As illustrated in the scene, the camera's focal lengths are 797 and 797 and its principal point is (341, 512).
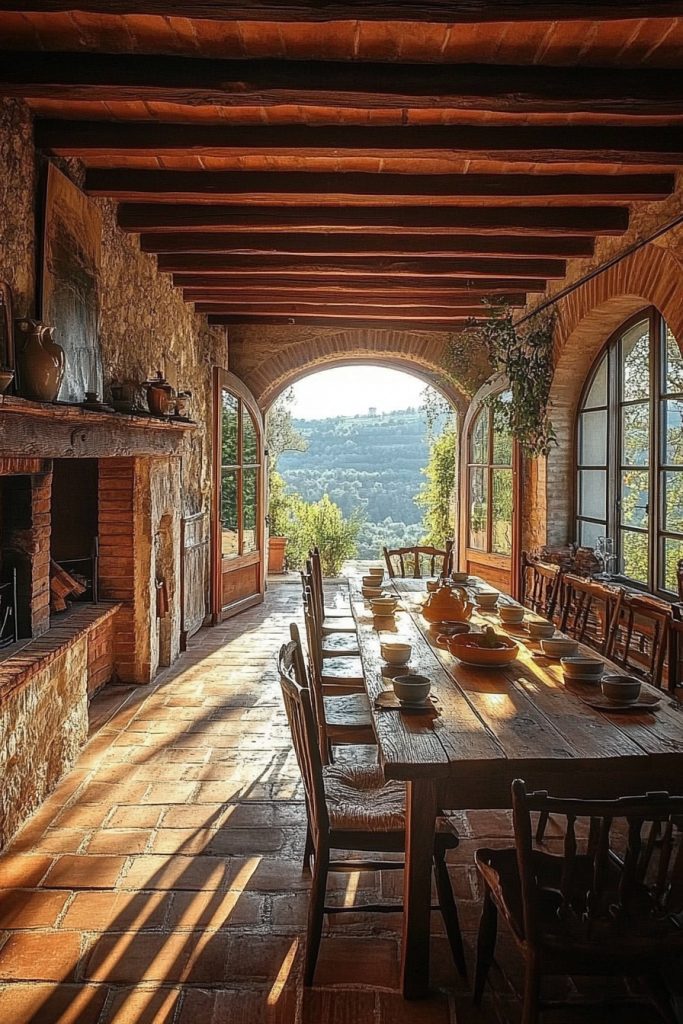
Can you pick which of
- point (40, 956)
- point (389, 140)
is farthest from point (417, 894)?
point (389, 140)

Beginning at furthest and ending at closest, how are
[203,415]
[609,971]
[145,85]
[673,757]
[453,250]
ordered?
[203,415] → [453,250] → [145,85] → [673,757] → [609,971]

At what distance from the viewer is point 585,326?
17.4 ft

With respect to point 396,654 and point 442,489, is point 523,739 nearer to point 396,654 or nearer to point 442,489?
point 396,654

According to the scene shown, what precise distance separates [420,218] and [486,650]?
8.52ft

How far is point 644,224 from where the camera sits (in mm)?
4199

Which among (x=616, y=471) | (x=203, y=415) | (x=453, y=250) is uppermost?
(x=453, y=250)

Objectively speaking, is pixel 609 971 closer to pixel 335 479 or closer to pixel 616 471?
pixel 616 471

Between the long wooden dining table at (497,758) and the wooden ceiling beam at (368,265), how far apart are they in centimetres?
361

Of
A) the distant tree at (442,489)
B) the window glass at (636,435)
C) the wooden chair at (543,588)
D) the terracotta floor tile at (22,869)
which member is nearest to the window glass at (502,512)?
the wooden chair at (543,588)

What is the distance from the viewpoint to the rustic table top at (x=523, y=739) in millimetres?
1987

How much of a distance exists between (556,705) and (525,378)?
4015mm

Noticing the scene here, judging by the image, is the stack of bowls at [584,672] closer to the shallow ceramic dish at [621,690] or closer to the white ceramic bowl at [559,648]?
the shallow ceramic dish at [621,690]

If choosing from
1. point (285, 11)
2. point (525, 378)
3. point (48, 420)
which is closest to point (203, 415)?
point (525, 378)

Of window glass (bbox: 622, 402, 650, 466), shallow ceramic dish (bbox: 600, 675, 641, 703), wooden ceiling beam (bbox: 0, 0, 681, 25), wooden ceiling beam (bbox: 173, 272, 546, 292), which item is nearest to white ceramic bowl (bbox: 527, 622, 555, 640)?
shallow ceramic dish (bbox: 600, 675, 641, 703)
